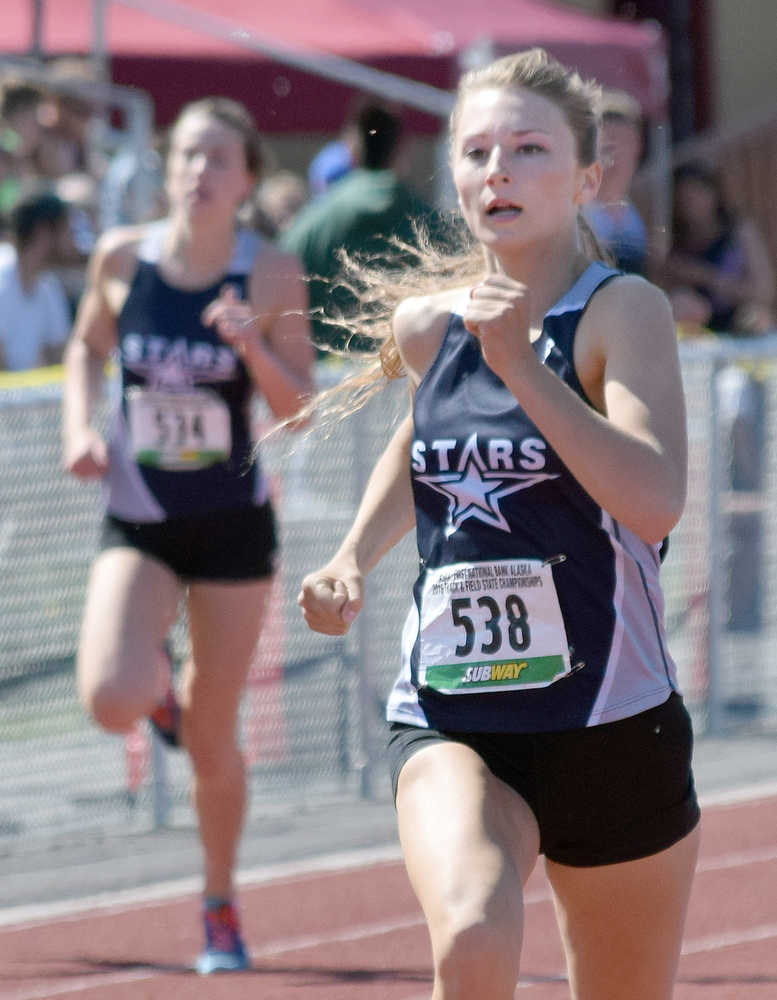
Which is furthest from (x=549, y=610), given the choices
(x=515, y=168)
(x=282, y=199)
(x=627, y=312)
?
(x=282, y=199)

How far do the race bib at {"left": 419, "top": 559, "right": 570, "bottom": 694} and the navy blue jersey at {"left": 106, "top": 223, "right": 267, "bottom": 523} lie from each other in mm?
2144

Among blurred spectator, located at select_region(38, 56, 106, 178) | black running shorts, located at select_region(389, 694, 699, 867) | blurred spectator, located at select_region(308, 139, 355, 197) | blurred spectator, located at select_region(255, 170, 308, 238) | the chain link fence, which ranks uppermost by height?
blurred spectator, located at select_region(38, 56, 106, 178)

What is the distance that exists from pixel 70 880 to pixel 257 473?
1621 mm

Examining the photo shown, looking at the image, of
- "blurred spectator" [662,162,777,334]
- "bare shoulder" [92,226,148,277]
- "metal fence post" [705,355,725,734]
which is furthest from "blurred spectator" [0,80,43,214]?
"bare shoulder" [92,226,148,277]

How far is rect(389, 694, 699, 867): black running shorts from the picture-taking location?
9.57 feet

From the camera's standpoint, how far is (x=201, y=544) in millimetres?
5020

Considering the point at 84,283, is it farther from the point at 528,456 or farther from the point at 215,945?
the point at 528,456

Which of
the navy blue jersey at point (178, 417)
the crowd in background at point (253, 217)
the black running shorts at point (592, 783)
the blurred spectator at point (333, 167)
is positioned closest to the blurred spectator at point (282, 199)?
the crowd in background at point (253, 217)

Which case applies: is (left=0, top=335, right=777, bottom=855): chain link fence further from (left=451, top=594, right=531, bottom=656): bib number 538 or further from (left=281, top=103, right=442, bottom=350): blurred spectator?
(left=451, top=594, right=531, bottom=656): bib number 538

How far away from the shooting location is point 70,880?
5.98 metres

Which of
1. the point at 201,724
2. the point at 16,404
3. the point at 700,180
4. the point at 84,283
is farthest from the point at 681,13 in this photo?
the point at 201,724

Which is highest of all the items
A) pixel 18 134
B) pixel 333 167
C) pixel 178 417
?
pixel 18 134

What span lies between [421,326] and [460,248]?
2.05ft

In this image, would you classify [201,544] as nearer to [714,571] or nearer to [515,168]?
[515,168]
